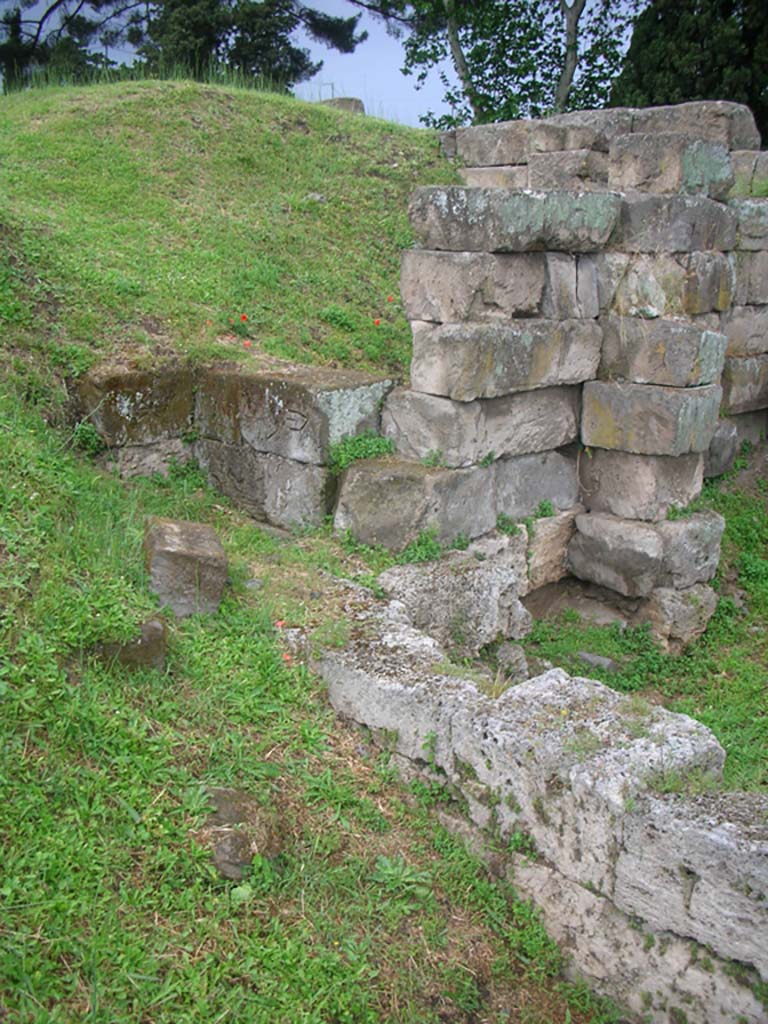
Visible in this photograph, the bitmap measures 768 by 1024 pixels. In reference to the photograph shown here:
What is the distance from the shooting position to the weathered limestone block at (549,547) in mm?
6281

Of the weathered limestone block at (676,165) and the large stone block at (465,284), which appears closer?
the large stone block at (465,284)

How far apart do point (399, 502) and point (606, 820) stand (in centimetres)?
240

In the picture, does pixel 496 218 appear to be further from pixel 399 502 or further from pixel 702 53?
pixel 702 53

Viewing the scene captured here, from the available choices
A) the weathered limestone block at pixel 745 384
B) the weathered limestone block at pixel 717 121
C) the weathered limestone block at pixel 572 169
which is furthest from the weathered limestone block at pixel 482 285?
the weathered limestone block at pixel 572 169

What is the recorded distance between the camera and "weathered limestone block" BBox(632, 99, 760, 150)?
841 centimetres

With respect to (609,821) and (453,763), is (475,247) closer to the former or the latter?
(453,763)

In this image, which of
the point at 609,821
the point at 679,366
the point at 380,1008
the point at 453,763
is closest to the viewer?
the point at 380,1008

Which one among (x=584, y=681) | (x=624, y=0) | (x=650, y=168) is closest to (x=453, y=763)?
(x=584, y=681)

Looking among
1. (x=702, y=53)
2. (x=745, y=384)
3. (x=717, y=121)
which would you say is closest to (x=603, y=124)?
(x=717, y=121)

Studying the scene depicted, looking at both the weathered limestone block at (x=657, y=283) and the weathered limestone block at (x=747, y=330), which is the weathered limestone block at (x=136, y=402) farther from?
the weathered limestone block at (x=747, y=330)

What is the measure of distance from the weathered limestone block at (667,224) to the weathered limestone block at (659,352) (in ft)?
1.51

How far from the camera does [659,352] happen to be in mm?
5992

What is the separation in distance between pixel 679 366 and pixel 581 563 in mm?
1459

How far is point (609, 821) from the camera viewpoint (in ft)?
11.1
